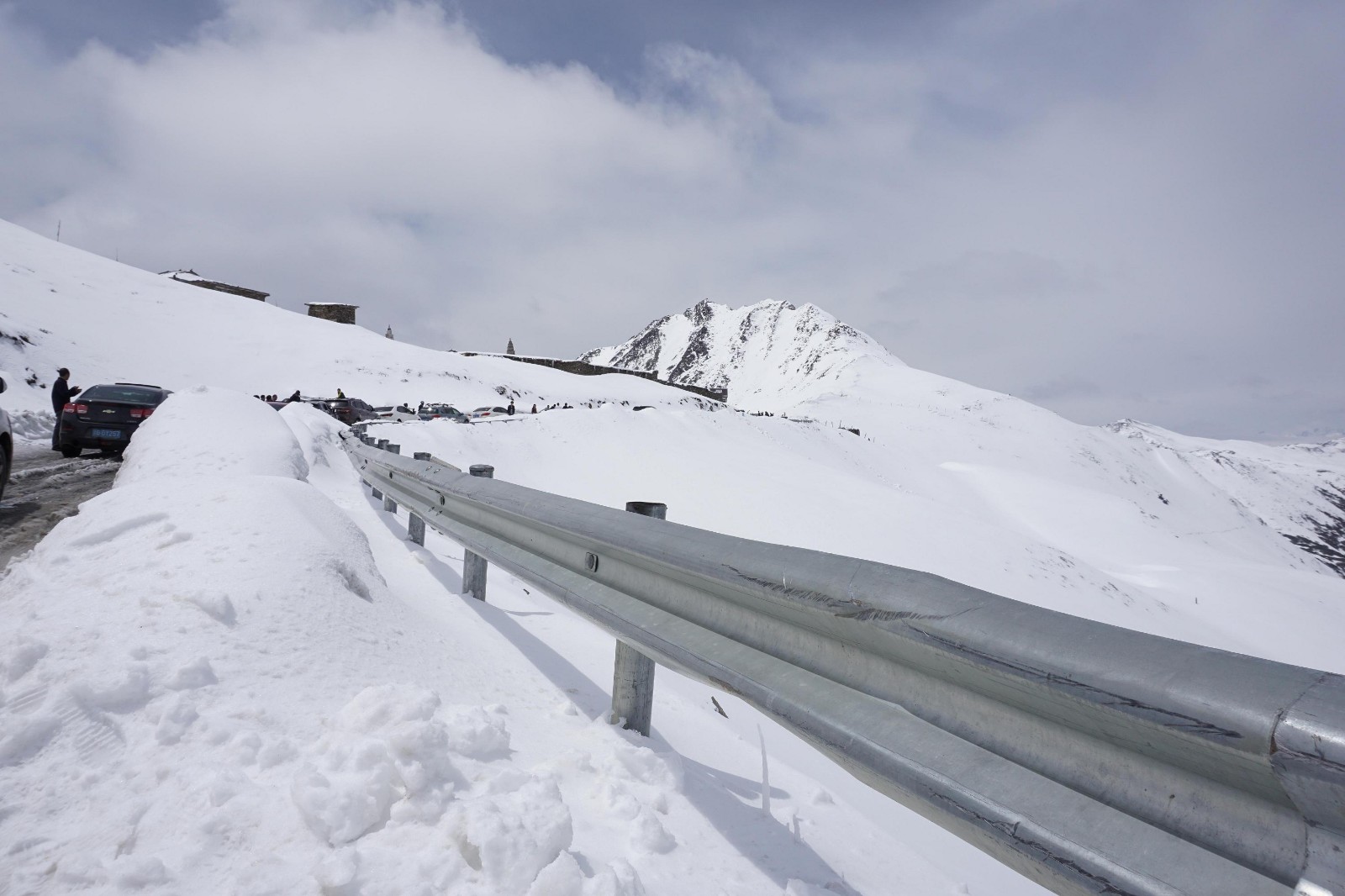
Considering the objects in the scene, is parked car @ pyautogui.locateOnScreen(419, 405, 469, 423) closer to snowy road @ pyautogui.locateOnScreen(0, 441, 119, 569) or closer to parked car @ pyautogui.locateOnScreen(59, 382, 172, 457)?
snowy road @ pyautogui.locateOnScreen(0, 441, 119, 569)

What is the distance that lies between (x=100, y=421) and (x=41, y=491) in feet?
13.7

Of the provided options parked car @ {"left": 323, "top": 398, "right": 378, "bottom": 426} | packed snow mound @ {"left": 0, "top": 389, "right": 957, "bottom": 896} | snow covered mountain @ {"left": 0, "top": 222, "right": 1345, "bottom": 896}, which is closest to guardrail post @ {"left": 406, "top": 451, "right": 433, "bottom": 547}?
snow covered mountain @ {"left": 0, "top": 222, "right": 1345, "bottom": 896}

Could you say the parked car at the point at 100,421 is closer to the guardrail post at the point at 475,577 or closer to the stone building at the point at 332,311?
the guardrail post at the point at 475,577

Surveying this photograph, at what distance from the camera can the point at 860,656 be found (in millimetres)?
1754

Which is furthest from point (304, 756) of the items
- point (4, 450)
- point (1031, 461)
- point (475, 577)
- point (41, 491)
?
point (1031, 461)

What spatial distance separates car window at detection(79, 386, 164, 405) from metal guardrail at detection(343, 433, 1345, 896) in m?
13.7

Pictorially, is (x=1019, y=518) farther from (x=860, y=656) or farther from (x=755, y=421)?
(x=860, y=656)

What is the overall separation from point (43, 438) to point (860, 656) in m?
19.6

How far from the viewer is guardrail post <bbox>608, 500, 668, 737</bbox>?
2.86 m

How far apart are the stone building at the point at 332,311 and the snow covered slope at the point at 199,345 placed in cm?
1381

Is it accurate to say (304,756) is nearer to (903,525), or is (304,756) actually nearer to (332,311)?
(903,525)

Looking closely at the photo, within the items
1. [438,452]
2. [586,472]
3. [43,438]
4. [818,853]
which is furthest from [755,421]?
[818,853]

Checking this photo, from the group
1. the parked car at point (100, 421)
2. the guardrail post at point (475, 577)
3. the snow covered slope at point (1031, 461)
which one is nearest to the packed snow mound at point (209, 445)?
the guardrail post at point (475, 577)

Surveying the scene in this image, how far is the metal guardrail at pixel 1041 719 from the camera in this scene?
958 mm
